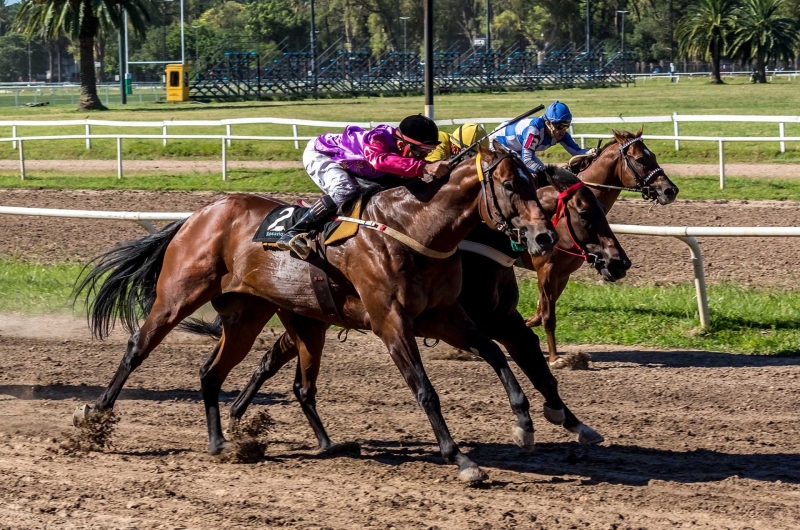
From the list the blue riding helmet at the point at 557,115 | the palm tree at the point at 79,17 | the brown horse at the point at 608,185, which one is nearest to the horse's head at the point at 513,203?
the blue riding helmet at the point at 557,115

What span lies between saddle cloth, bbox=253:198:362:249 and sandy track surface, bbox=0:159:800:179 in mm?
13774

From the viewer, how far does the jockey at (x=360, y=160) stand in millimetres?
5570

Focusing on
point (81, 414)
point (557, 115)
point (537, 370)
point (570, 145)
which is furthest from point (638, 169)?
point (81, 414)

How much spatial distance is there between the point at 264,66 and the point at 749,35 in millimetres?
26210

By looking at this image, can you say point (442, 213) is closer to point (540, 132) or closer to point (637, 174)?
point (540, 132)

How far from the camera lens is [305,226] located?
5.85m

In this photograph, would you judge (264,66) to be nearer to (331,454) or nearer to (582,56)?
(582,56)

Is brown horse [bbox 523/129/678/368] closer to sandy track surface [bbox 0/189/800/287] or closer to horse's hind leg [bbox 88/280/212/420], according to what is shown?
sandy track surface [bbox 0/189/800/287]

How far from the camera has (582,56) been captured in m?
71.2

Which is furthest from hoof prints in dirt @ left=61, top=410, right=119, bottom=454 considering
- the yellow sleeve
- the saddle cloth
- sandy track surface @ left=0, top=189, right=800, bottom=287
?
sandy track surface @ left=0, top=189, right=800, bottom=287

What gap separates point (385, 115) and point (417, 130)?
2969 centimetres

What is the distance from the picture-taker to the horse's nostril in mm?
4965

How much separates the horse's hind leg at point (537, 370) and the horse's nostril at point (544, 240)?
1.03m

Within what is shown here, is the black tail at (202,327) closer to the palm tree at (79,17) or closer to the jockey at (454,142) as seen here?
the jockey at (454,142)
